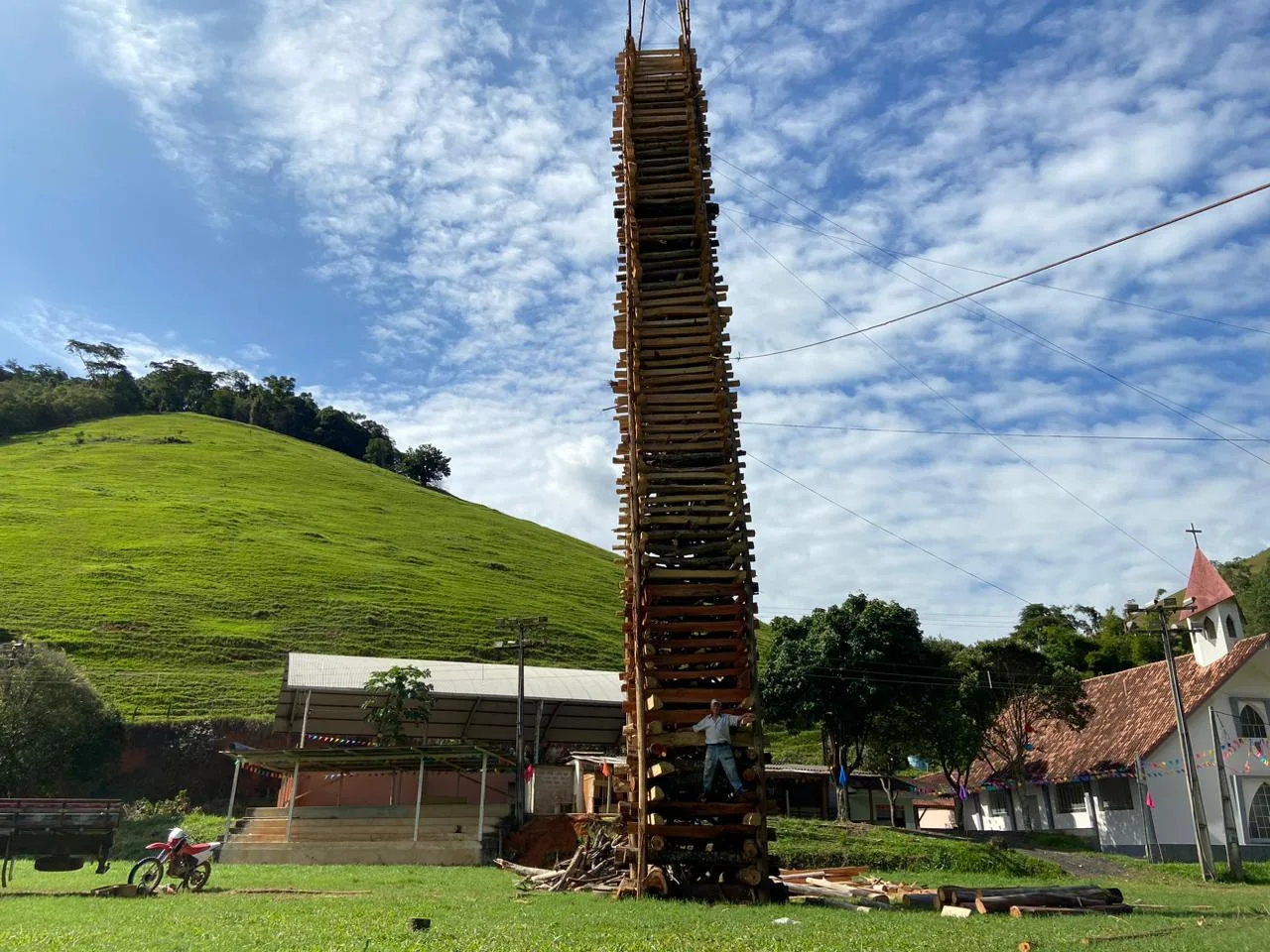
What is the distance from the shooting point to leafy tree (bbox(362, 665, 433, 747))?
37.3 m

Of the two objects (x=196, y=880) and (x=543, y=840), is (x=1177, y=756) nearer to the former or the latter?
(x=543, y=840)

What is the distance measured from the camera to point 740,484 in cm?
1543

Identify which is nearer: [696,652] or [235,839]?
[696,652]

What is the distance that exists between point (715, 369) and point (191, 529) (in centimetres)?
7078

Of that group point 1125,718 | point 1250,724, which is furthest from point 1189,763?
point 1125,718

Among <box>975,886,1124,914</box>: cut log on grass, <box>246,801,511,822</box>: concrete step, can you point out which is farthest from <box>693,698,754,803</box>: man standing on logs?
<box>246,801,511,822</box>: concrete step

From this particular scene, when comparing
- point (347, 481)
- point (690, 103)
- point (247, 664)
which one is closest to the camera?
point (690, 103)

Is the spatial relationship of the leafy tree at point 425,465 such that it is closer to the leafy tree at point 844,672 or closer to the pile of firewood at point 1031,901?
the leafy tree at point 844,672

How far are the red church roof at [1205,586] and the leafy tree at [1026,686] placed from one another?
5.63m

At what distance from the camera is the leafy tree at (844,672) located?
132 ft

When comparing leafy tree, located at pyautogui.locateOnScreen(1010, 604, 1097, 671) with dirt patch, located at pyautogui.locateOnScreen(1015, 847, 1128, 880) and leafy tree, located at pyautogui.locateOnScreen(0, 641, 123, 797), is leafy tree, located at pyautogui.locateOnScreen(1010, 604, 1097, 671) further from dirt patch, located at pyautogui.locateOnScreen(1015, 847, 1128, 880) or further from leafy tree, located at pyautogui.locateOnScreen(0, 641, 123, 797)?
leafy tree, located at pyautogui.locateOnScreen(0, 641, 123, 797)

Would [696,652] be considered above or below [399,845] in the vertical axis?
above

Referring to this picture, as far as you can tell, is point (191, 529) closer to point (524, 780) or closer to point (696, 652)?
point (524, 780)

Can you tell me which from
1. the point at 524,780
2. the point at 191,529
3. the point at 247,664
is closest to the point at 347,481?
the point at 191,529
